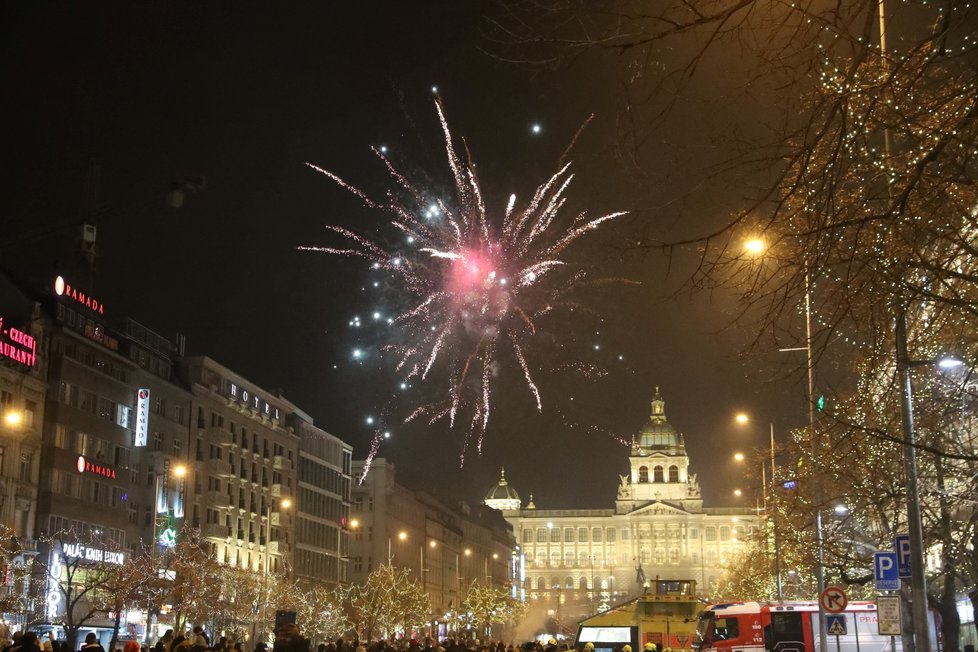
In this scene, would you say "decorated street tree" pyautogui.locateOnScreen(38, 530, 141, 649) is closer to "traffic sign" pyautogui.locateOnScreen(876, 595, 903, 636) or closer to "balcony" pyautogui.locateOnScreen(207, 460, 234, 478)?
"balcony" pyautogui.locateOnScreen(207, 460, 234, 478)

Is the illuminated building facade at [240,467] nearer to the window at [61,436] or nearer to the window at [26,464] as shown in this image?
the window at [61,436]

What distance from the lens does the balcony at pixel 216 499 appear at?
75.9m

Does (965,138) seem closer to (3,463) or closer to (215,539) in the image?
(3,463)

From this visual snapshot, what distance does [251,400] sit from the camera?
287 feet

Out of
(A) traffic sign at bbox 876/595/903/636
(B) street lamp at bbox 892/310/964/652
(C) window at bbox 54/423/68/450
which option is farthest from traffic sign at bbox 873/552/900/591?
(C) window at bbox 54/423/68/450

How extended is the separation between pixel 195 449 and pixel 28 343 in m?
21.6

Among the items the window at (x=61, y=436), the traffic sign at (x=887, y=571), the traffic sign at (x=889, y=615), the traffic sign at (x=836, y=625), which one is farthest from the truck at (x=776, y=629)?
the window at (x=61, y=436)

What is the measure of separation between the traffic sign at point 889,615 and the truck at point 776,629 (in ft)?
62.4

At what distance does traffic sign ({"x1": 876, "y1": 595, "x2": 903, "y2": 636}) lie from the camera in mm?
22672

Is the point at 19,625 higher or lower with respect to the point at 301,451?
lower

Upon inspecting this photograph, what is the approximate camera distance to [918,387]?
32469 mm

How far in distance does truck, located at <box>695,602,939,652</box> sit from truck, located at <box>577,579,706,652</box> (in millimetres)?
609

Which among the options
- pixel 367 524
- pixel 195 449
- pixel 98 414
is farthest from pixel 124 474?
pixel 367 524

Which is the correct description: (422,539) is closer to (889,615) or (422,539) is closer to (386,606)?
(386,606)
